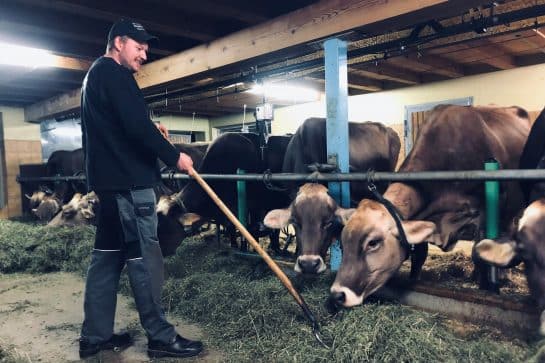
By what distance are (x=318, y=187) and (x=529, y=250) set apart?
1.71 metres

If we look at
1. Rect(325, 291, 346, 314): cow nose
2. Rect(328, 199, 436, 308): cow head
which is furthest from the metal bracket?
Rect(325, 291, 346, 314): cow nose

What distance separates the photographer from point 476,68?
8.66 metres

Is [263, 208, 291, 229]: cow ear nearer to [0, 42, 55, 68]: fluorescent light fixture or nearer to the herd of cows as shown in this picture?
the herd of cows

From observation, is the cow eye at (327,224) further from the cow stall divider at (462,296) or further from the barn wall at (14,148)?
the barn wall at (14,148)

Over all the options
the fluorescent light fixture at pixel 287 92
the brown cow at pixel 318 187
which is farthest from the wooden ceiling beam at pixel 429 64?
the fluorescent light fixture at pixel 287 92

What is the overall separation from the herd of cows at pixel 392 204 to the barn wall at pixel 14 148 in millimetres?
5820

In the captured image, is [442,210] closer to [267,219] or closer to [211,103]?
[267,219]

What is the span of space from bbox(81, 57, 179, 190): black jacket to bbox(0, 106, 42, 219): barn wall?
860 centimetres

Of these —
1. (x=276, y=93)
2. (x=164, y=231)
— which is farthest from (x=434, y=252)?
(x=276, y=93)

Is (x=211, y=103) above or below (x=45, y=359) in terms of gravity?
above

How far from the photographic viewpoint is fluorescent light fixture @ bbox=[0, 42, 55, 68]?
521cm

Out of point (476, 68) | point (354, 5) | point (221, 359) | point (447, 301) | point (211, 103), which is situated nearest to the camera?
point (221, 359)

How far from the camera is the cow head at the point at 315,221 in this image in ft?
11.4

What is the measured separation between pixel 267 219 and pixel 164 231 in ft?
5.14
